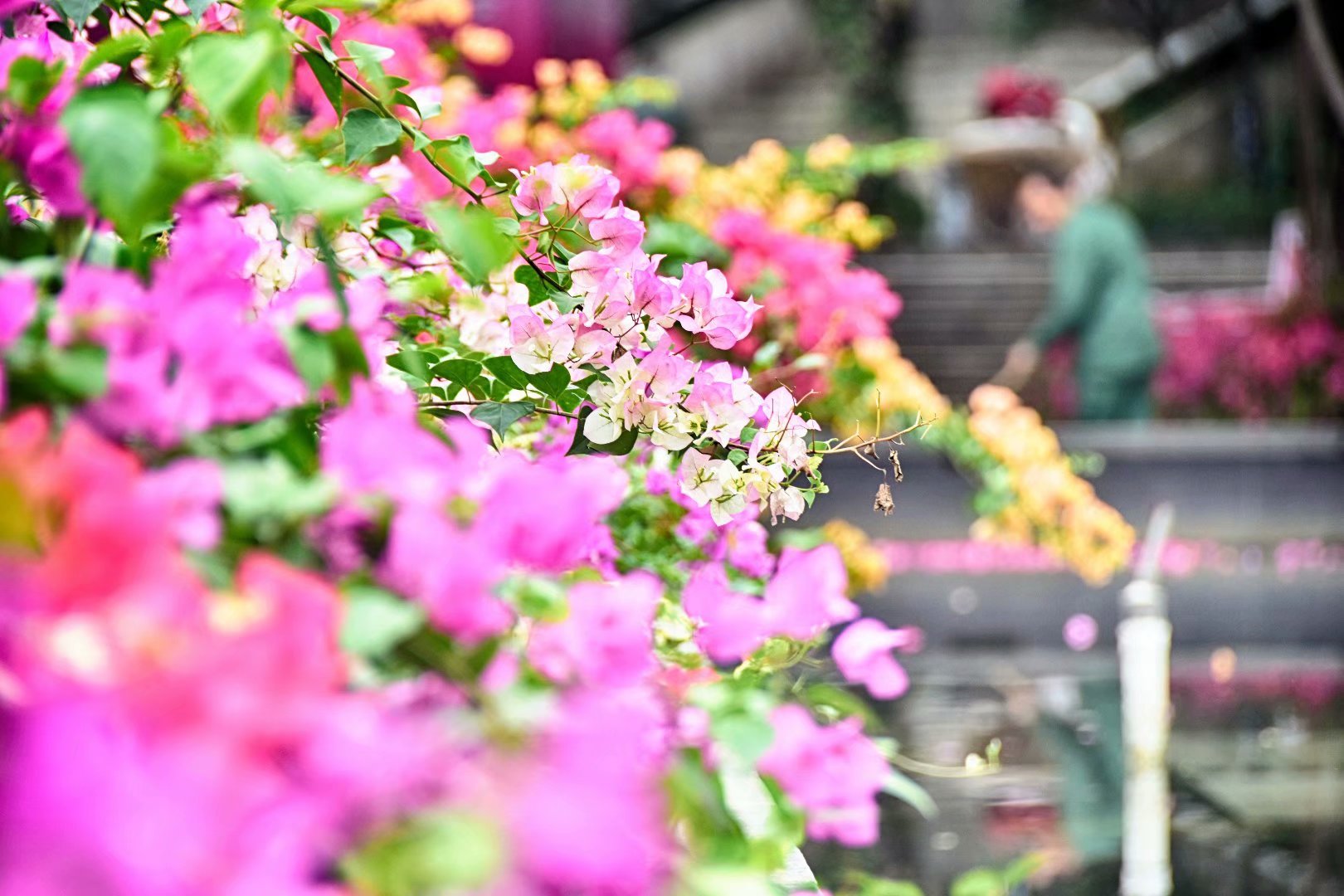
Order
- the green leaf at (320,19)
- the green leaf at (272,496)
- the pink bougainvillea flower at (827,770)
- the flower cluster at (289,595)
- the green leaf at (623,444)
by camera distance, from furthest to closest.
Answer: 1. the green leaf at (623,444)
2. the green leaf at (320,19)
3. the pink bougainvillea flower at (827,770)
4. the green leaf at (272,496)
5. the flower cluster at (289,595)

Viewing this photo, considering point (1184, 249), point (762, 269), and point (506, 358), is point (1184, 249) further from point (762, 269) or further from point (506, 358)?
point (506, 358)

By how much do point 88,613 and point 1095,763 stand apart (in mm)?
3941

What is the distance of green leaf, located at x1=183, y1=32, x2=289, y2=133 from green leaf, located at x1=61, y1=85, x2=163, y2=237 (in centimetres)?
4

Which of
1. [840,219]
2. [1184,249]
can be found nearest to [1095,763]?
[840,219]

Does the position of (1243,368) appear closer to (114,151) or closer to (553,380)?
(553,380)

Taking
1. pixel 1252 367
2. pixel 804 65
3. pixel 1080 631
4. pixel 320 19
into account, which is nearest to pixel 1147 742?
pixel 1080 631

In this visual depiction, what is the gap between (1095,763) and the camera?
13.5 feet

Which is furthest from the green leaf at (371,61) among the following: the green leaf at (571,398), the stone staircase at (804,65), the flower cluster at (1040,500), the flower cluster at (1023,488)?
the stone staircase at (804,65)

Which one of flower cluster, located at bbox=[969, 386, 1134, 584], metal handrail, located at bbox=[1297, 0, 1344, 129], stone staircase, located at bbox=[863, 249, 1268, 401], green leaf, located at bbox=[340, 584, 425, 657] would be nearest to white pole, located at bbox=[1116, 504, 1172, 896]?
flower cluster, located at bbox=[969, 386, 1134, 584]

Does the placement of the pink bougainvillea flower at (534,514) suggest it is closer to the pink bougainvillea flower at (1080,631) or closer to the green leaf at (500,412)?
the green leaf at (500,412)

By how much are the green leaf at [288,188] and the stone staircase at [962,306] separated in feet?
31.9

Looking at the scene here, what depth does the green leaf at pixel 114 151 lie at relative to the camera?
0.58 metres

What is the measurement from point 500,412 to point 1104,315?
21.0ft

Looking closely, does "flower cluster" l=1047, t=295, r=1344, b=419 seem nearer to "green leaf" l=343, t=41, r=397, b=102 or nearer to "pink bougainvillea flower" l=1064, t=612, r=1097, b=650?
"pink bougainvillea flower" l=1064, t=612, r=1097, b=650
